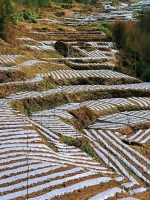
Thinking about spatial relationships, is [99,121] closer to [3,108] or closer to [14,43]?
[3,108]

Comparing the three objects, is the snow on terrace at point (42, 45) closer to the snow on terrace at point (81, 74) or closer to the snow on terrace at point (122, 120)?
the snow on terrace at point (81, 74)

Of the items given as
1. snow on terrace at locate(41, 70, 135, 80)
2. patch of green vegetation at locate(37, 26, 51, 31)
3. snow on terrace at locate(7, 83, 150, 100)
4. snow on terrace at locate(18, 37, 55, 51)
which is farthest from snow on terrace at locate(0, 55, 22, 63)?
patch of green vegetation at locate(37, 26, 51, 31)

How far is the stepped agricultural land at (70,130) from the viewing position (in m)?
9.69

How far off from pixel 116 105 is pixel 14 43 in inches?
656

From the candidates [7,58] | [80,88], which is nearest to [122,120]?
[80,88]

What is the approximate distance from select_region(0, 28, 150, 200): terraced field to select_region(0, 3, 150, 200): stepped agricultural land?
0.09 ft

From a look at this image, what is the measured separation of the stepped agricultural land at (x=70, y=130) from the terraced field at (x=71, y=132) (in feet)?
0.09

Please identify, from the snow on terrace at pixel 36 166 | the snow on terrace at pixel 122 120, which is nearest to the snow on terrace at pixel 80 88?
the snow on terrace at pixel 122 120

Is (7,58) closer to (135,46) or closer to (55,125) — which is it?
(55,125)

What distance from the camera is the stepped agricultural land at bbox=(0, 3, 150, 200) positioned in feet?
31.8

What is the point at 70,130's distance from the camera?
16219 millimetres

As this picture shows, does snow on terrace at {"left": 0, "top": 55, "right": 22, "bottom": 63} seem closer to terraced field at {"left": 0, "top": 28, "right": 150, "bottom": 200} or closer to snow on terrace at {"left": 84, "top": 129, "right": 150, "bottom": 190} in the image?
terraced field at {"left": 0, "top": 28, "right": 150, "bottom": 200}

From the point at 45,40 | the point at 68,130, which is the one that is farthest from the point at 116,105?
the point at 45,40

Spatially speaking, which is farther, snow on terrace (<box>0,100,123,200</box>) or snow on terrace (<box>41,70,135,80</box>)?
snow on terrace (<box>41,70,135,80</box>)
